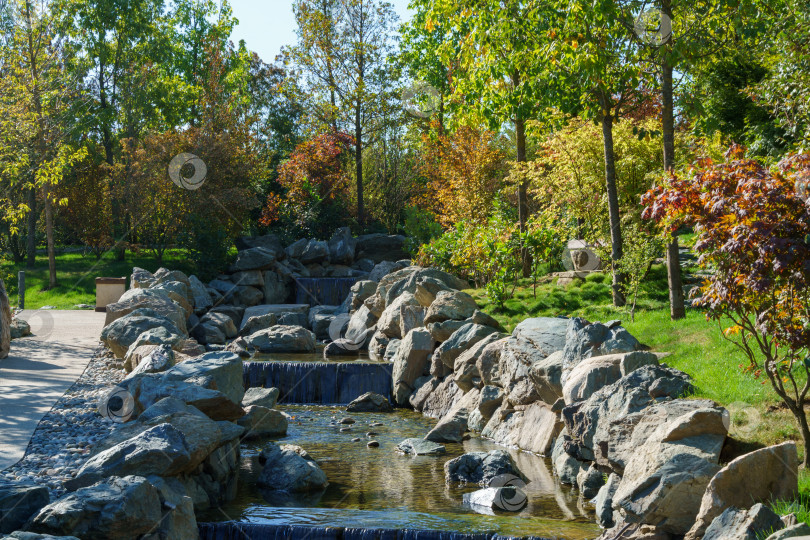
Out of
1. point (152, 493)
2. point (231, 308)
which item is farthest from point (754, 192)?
point (231, 308)

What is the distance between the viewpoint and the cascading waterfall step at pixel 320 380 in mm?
13648

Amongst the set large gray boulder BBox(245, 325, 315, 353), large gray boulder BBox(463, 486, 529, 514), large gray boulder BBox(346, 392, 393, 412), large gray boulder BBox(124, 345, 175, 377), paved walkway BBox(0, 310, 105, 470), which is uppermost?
large gray boulder BBox(124, 345, 175, 377)

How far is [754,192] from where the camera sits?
5.90 metres

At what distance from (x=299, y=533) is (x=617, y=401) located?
3414 millimetres

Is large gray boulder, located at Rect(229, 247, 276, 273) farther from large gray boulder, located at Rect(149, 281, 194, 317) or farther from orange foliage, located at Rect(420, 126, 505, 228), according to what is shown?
orange foliage, located at Rect(420, 126, 505, 228)

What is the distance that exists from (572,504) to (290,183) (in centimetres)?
2117

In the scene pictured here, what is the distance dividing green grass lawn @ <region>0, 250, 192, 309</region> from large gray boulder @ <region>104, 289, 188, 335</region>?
6.37 m

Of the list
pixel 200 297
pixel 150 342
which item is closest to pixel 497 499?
pixel 150 342

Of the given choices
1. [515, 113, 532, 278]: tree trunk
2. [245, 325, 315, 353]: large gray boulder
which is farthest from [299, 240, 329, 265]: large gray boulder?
[515, 113, 532, 278]: tree trunk

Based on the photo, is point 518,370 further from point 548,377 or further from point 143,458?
point 143,458

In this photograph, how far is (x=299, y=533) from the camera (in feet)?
21.5

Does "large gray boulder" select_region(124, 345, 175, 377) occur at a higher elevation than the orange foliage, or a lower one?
lower

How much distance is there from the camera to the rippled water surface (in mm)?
6707

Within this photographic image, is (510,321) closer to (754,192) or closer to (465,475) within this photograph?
(465,475)
